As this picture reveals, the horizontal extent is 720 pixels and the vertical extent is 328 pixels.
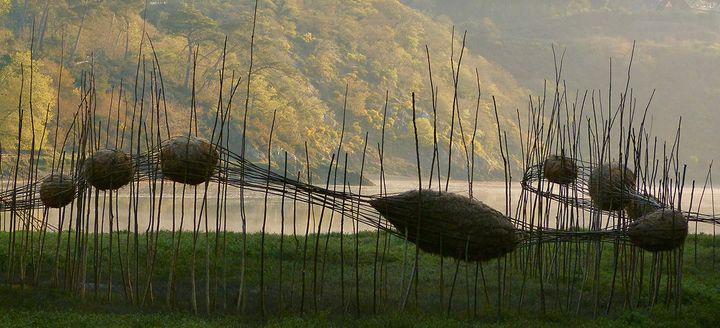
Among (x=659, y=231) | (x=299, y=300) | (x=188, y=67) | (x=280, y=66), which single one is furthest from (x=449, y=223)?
(x=280, y=66)

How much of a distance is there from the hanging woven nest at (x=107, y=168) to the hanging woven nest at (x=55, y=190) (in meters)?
0.82

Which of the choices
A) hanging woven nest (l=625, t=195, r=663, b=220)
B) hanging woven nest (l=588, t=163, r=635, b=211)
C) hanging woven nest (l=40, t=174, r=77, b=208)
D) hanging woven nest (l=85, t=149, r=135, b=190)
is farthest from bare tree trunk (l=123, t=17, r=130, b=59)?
hanging woven nest (l=625, t=195, r=663, b=220)

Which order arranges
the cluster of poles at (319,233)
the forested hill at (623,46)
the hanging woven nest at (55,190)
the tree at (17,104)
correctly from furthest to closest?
the forested hill at (623,46), the tree at (17,104), the hanging woven nest at (55,190), the cluster of poles at (319,233)

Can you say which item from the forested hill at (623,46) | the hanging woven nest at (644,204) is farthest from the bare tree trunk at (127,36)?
the hanging woven nest at (644,204)

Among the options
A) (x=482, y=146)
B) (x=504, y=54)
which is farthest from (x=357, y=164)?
(x=504, y=54)

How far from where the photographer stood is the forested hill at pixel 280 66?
1570 inches

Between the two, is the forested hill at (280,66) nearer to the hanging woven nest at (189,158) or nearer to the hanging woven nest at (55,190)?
the hanging woven nest at (55,190)

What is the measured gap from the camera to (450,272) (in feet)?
38.7

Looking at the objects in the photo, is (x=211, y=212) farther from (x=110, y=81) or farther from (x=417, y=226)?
(x=417, y=226)

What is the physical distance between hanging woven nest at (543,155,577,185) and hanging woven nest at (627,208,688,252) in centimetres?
301

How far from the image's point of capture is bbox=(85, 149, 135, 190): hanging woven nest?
8836 mm

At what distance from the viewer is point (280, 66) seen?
4766cm

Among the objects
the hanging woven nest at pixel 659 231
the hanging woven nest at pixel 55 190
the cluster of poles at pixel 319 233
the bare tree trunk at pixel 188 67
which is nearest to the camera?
the cluster of poles at pixel 319 233

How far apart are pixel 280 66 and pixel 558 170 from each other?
121ft
